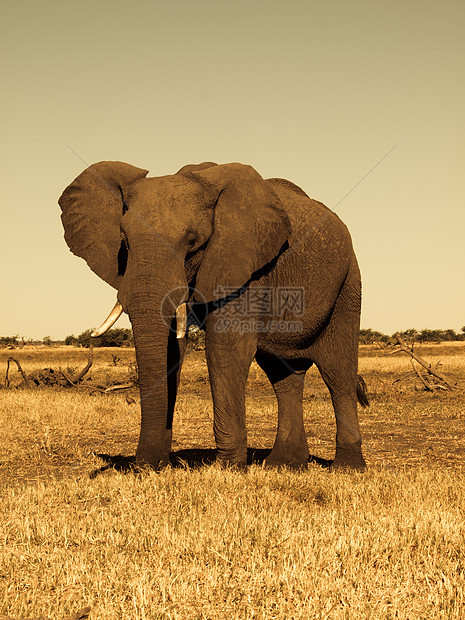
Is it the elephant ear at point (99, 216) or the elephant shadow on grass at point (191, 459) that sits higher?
the elephant ear at point (99, 216)

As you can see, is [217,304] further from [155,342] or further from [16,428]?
[16,428]

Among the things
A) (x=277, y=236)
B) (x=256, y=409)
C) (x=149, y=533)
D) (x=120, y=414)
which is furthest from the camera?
(x=256, y=409)

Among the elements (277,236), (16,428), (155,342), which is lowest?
(16,428)

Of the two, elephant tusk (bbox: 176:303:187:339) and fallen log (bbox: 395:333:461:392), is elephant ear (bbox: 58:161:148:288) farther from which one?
fallen log (bbox: 395:333:461:392)

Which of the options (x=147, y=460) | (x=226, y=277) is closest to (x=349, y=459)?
(x=147, y=460)

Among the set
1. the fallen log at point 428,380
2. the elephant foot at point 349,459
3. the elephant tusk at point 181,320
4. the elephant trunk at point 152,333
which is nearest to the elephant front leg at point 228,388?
the elephant tusk at point 181,320

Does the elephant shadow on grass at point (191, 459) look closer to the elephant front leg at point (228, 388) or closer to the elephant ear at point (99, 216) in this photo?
the elephant front leg at point (228, 388)

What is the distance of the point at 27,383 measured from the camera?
21.1 meters

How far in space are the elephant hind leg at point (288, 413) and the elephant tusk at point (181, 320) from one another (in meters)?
2.36

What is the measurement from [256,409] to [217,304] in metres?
9.51

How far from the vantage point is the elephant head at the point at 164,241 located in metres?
7.02

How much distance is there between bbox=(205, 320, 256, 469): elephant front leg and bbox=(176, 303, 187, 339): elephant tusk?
1.53ft

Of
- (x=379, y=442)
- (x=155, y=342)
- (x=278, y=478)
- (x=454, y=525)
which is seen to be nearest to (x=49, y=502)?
(x=155, y=342)

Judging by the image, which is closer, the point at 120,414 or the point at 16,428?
the point at 16,428
